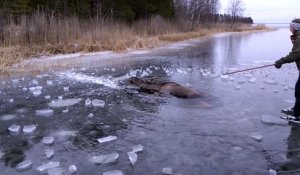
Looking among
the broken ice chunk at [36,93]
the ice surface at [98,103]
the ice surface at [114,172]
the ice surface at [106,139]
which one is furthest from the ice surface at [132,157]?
the broken ice chunk at [36,93]

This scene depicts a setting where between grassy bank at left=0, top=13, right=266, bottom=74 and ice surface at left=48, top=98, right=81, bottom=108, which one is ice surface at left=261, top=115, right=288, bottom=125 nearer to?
ice surface at left=48, top=98, right=81, bottom=108

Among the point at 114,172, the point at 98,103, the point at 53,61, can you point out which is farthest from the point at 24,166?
the point at 53,61

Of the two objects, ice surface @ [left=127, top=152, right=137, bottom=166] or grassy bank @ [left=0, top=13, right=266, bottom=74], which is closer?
ice surface @ [left=127, top=152, right=137, bottom=166]

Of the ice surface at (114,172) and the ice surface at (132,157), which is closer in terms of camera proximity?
the ice surface at (114,172)

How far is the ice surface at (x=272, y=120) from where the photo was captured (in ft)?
18.0

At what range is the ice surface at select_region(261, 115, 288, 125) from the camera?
5.49 meters

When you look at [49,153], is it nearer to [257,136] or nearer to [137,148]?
[137,148]

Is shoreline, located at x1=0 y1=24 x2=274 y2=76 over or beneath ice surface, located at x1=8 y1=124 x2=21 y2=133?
over

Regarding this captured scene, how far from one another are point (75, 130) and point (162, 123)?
1.28 meters

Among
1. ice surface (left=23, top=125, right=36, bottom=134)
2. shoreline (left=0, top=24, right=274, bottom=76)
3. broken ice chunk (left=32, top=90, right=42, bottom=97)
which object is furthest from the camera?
shoreline (left=0, top=24, right=274, bottom=76)

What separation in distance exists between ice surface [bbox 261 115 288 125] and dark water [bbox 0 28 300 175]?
2 centimetres

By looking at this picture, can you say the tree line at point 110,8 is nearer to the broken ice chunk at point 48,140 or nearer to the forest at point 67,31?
the forest at point 67,31

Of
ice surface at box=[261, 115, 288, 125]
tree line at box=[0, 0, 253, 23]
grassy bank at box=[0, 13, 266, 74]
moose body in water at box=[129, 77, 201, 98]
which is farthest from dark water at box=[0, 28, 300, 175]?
tree line at box=[0, 0, 253, 23]

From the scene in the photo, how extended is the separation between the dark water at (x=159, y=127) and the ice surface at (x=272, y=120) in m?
0.02
